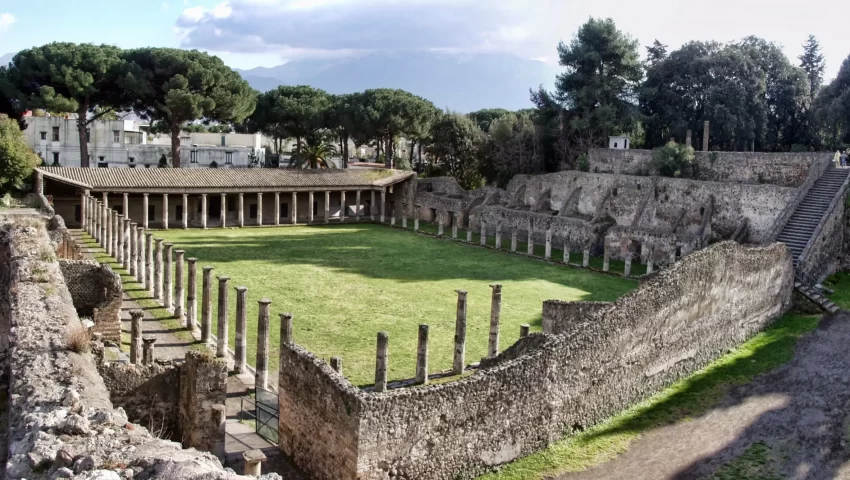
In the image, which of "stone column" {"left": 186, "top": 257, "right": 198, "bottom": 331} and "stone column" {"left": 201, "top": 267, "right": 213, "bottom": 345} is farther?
"stone column" {"left": 186, "top": 257, "right": 198, "bottom": 331}

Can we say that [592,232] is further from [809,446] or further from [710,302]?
[809,446]

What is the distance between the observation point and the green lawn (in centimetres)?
2080

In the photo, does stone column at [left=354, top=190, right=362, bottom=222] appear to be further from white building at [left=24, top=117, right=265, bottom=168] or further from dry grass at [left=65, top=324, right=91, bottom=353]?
dry grass at [left=65, top=324, right=91, bottom=353]

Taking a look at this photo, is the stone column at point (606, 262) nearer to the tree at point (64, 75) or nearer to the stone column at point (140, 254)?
the stone column at point (140, 254)

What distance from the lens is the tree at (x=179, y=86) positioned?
46.6m

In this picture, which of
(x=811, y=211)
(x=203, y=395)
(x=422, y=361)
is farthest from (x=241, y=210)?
(x=203, y=395)

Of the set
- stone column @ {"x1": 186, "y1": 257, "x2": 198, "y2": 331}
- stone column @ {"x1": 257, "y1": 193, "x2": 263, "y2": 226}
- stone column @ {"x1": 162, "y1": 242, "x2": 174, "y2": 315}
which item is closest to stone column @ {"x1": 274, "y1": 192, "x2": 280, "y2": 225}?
stone column @ {"x1": 257, "y1": 193, "x2": 263, "y2": 226}

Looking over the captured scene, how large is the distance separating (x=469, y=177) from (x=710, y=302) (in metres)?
36.1

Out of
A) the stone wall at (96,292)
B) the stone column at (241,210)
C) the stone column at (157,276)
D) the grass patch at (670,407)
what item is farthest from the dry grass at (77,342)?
the stone column at (241,210)

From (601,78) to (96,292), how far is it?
116 ft

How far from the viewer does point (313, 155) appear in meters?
55.0

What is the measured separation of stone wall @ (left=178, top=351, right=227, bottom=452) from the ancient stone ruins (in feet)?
0.09

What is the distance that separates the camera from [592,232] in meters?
37.0

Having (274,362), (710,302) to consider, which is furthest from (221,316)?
(710,302)
